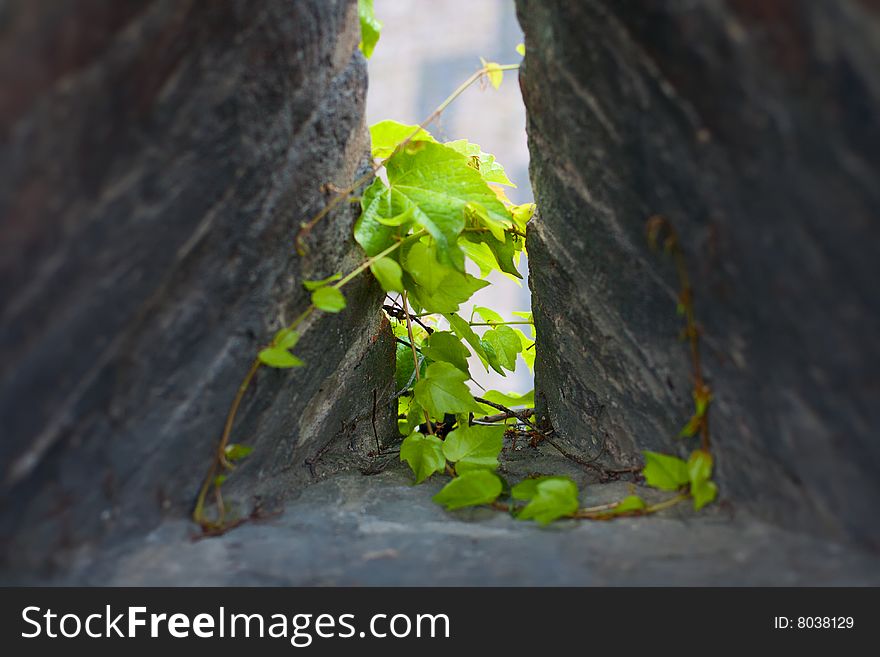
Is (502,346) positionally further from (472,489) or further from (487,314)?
(472,489)

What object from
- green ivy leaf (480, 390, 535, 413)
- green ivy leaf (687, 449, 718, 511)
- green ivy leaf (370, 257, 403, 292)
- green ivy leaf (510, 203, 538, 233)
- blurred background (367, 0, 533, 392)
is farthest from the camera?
blurred background (367, 0, 533, 392)

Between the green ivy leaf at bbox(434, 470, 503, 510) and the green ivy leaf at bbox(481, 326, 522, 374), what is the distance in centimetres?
35

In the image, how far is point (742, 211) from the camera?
0.60 m

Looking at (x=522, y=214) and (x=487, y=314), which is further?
(x=487, y=314)

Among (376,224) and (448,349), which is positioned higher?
(376,224)

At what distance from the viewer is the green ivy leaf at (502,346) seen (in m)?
1.16

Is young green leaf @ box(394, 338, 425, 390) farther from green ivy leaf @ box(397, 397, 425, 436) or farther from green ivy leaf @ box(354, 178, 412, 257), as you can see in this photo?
green ivy leaf @ box(354, 178, 412, 257)

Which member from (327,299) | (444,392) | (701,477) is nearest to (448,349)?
(444,392)

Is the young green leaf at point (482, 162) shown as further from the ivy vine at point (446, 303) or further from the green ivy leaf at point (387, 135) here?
the green ivy leaf at point (387, 135)

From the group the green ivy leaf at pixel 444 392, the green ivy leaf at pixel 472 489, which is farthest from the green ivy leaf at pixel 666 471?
the green ivy leaf at pixel 444 392

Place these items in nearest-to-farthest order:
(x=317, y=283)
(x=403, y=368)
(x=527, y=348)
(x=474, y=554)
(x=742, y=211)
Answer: (x=742, y=211)
(x=474, y=554)
(x=317, y=283)
(x=403, y=368)
(x=527, y=348)

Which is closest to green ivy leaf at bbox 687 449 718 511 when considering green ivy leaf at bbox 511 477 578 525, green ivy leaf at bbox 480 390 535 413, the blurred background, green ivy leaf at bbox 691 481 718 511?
green ivy leaf at bbox 691 481 718 511

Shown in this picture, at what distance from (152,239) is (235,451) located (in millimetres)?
249

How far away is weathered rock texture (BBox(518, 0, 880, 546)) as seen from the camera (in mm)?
530
